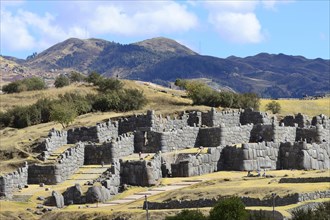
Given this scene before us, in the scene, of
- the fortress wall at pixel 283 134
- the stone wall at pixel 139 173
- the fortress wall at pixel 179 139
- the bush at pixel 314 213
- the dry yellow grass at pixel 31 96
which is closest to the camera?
the bush at pixel 314 213

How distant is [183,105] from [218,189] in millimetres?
37760

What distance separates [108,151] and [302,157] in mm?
12657

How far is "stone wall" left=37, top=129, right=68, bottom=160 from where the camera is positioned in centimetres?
6588

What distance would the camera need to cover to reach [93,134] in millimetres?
69438

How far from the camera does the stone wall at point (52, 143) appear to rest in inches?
2594

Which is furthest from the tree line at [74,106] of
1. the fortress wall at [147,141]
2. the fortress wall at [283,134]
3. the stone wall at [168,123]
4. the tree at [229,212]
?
the tree at [229,212]

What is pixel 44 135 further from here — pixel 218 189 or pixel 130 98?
pixel 218 189

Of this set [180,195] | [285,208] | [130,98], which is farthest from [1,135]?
[285,208]

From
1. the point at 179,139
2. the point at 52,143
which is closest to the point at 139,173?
the point at 179,139

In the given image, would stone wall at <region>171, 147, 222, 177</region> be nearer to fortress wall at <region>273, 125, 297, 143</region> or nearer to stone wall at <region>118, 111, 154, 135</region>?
fortress wall at <region>273, 125, 297, 143</region>

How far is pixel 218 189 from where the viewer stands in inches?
2019

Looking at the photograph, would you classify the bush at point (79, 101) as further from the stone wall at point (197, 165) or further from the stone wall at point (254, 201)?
the stone wall at point (254, 201)

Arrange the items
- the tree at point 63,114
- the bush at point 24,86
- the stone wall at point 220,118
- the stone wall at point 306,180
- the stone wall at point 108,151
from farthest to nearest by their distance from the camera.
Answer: the bush at point 24,86
the tree at point 63,114
the stone wall at point 220,118
the stone wall at point 108,151
the stone wall at point 306,180

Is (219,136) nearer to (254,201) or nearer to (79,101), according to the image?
(254,201)
